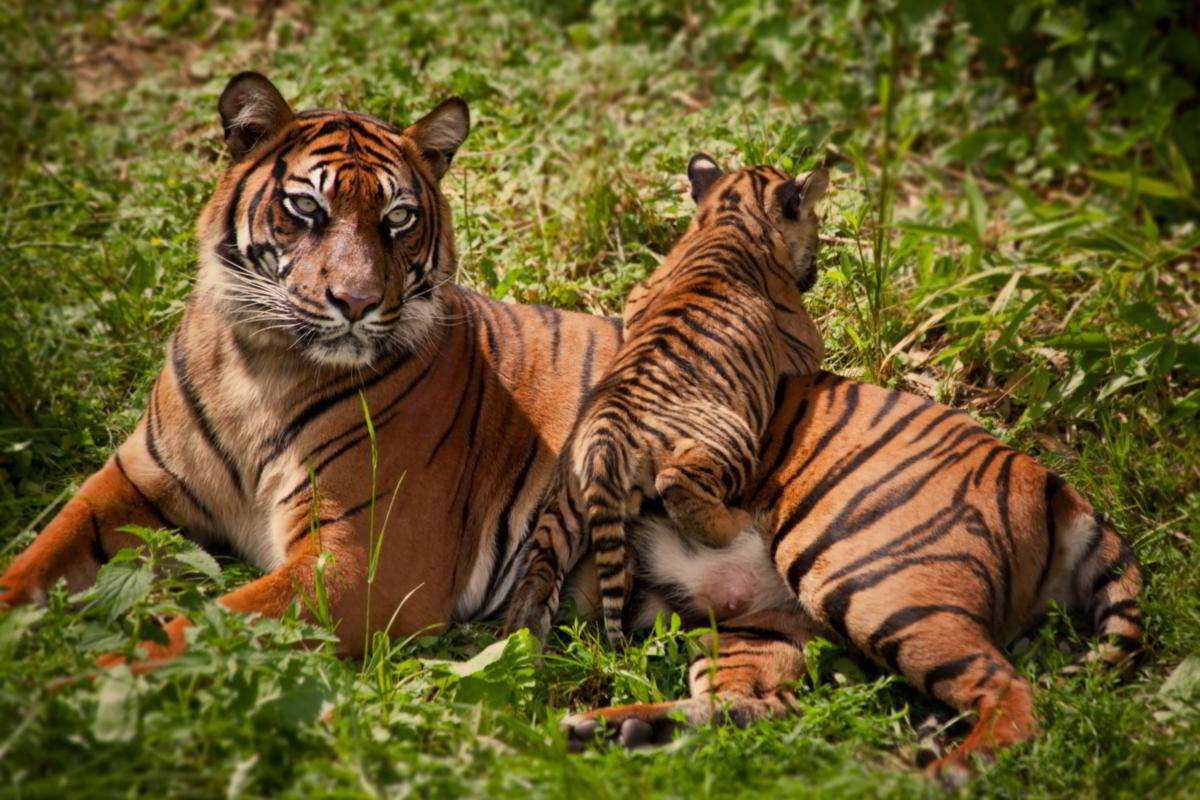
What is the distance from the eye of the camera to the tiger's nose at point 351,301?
330 cm

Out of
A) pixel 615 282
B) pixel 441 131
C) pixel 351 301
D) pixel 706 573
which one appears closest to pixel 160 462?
pixel 351 301

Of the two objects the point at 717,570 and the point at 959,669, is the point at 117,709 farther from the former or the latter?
the point at 959,669

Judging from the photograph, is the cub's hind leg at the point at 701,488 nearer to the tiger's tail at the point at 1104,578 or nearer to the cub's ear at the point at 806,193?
the tiger's tail at the point at 1104,578

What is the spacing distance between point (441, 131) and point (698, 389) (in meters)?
1.15

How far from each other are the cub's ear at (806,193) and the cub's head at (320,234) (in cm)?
133

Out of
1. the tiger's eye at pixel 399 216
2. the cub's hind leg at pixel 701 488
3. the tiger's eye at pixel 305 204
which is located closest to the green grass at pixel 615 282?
the cub's hind leg at pixel 701 488

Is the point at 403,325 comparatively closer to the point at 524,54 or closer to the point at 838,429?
the point at 838,429

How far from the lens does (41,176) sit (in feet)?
19.0

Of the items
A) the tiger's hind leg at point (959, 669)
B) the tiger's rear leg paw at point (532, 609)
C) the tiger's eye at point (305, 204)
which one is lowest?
the tiger's rear leg paw at point (532, 609)

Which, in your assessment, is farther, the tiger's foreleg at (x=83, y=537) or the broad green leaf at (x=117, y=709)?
the tiger's foreleg at (x=83, y=537)

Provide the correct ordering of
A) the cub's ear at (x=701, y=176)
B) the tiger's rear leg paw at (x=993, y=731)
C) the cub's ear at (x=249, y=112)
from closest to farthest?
the tiger's rear leg paw at (x=993, y=731) → the cub's ear at (x=249, y=112) → the cub's ear at (x=701, y=176)

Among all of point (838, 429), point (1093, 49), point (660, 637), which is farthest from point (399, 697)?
point (1093, 49)

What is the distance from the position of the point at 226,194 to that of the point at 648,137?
261 centimetres

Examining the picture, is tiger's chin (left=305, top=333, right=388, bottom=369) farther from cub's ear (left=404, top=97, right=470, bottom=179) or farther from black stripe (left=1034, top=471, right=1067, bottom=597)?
black stripe (left=1034, top=471, right=1067, bottom=597)
